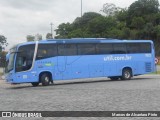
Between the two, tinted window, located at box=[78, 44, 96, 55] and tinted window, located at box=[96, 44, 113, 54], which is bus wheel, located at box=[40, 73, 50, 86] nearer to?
tinted window, located at box=[78, 44, 96, 55]

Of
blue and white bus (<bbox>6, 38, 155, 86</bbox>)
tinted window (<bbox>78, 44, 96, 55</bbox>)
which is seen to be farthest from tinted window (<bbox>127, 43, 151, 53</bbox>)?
tinted window (<bbox>78, 44, 96, 55</bbox>)

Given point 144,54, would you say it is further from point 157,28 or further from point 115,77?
point 157,28

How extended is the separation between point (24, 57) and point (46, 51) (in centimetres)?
163

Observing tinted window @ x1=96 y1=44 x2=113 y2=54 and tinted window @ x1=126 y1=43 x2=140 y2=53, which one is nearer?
tinted window @ x1=96 y1=44 x2=113 y2=54

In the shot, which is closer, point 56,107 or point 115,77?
point 56,107

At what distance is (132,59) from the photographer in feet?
114

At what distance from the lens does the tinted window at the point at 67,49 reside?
101 ft

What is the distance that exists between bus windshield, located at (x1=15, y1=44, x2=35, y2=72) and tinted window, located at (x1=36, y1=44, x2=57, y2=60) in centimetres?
52

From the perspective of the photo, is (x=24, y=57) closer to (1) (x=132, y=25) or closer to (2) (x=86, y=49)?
(2) (x=86, y=49)

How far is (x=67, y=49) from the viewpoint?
3117 cm

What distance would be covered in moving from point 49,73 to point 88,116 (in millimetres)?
18904

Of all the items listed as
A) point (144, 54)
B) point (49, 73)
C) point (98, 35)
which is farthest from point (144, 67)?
point (98, 35)

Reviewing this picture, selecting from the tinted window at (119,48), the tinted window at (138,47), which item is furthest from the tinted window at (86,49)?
the tinted window at (138,47)

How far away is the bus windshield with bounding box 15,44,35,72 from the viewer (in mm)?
28969
